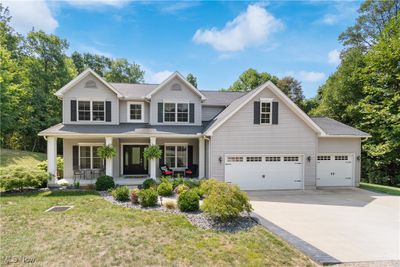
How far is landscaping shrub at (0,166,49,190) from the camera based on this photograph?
11797 millimetres

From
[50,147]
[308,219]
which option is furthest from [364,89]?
[50,147]

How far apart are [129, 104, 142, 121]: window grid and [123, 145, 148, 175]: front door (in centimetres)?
207

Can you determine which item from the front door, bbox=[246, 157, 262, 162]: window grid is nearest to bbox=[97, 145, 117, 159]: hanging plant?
the front door

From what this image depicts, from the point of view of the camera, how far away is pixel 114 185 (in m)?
13.2

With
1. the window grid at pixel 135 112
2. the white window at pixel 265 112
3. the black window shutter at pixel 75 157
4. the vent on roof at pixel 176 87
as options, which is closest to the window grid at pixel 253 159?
the white window at pixel 265 112

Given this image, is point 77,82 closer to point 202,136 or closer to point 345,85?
point 202,136

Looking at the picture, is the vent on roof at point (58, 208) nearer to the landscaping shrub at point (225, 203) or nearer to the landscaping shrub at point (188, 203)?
the landscaping shrub at point (188, 203)

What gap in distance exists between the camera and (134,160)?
643 inches

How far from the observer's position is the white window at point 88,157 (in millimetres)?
15539

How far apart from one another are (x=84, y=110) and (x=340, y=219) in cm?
1567

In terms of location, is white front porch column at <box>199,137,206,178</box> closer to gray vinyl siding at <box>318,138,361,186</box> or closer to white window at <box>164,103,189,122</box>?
white window at <box>164,103,189,122</box>

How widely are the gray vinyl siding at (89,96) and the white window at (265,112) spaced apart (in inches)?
383

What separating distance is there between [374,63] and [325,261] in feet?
74.5

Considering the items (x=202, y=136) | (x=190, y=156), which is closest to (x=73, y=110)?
(x=190, y=156)
